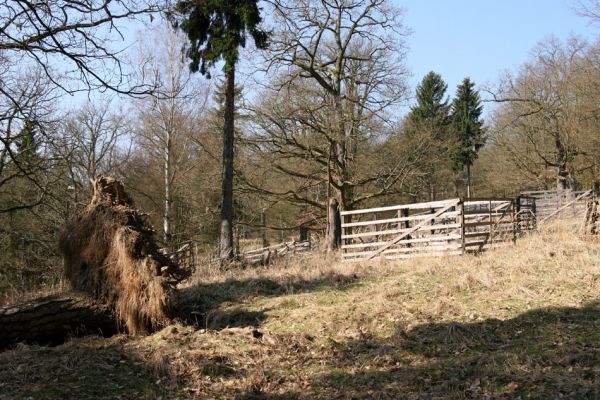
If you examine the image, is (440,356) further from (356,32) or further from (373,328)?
(356,32)

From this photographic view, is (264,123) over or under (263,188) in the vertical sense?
over

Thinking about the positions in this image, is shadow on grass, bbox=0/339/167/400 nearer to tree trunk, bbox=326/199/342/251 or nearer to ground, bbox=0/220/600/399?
ground, bbox=0/220/600/399

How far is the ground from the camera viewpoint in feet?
17.6

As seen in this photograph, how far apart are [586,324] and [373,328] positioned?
2859mm

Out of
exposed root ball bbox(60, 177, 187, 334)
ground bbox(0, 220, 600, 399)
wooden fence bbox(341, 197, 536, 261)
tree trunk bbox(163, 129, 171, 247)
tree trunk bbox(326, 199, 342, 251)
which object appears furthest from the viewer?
tree trunk bbox(163, 129, 171, 247)

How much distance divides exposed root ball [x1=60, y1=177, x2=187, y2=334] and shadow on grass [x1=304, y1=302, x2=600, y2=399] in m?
3.15

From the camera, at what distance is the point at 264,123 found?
2069 centimetres

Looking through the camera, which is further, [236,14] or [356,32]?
[356,32]

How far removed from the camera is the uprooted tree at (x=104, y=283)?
742 centimetres

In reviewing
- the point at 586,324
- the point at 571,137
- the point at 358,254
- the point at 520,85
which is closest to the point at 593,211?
the point at 358,254

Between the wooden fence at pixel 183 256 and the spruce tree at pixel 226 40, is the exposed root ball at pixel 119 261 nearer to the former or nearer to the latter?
the wooden fence at pixel 183 256

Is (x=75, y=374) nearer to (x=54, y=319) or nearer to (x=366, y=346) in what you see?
(x=54, y=319)

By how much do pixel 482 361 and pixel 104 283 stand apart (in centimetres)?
589

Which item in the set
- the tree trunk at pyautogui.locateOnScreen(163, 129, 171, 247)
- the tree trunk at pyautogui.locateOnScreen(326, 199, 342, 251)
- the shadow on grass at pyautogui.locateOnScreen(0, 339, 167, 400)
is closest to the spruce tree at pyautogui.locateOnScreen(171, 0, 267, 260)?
the tree trunk at pyautogui.locateOnScreen(326, 199, 342, 251)
